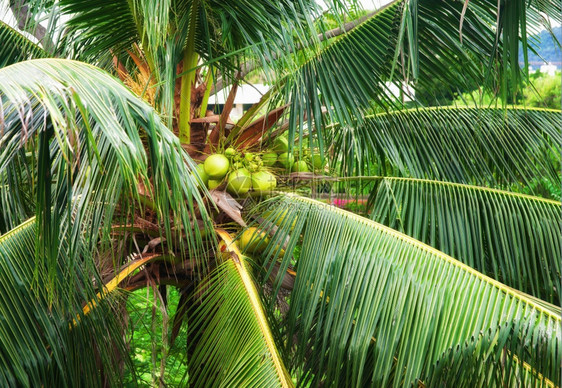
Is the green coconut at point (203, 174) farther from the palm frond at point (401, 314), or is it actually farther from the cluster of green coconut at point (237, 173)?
the palm frond at point (401, 314)

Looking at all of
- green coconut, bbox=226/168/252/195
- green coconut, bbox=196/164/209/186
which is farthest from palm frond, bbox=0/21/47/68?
green coconut, bbox=226/168/252/195

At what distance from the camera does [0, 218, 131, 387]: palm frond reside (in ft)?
5.90

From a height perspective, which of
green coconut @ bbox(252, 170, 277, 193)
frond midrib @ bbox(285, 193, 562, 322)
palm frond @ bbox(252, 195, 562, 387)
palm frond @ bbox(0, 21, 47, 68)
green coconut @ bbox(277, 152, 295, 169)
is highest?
palm frond @ bbox(0, 21, 47, 68)

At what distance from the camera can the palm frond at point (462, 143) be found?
2.89 meters

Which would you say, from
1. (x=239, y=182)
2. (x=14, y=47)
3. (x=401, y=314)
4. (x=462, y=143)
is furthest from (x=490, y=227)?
(x=14, y=47)

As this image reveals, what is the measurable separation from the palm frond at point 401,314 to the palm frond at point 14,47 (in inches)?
67.7

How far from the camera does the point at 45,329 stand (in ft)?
6.13

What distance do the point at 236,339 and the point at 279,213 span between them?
0.60 metres

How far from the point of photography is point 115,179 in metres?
1.76

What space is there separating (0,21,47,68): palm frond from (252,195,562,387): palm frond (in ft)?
5.64

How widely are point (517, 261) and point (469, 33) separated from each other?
116 centimetres

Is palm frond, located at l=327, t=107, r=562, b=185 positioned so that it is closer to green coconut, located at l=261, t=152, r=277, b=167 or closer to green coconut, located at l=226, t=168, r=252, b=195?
green coconut, located at l=261, t=152, r=277, b=167

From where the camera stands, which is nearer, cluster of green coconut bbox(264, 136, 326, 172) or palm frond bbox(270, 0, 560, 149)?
palm frond bbox(270, 0, 560, 149)

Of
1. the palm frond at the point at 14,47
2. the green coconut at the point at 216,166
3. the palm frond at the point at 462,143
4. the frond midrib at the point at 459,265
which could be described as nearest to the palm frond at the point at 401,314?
the frond midrib at the point at 459,265
